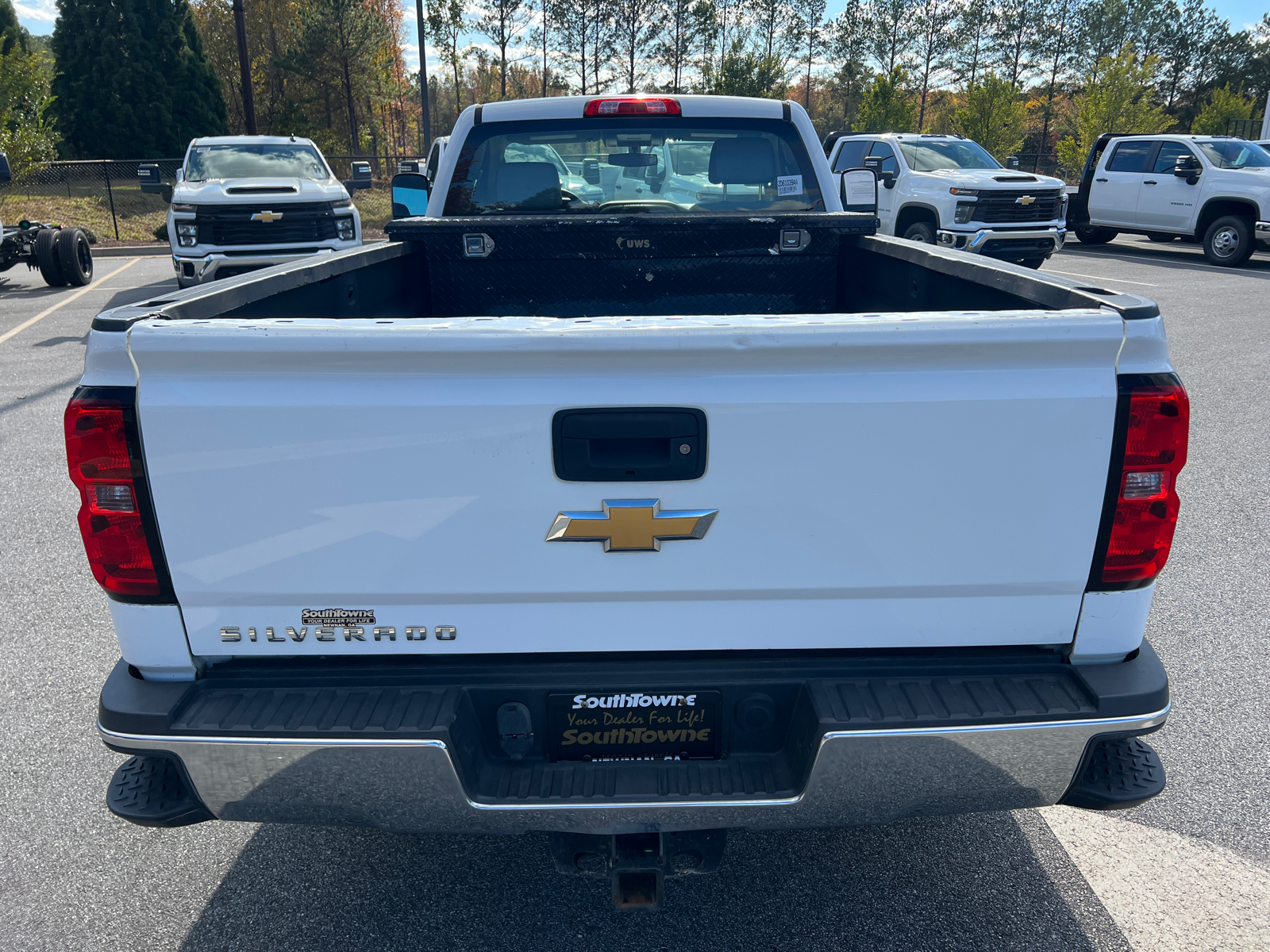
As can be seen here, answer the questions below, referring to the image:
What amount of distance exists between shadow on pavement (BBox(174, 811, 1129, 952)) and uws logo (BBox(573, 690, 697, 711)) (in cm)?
77

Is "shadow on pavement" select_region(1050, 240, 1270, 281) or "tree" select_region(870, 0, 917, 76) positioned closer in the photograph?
"shadow on pavement" select_region(1050, 240, 1270, 281)

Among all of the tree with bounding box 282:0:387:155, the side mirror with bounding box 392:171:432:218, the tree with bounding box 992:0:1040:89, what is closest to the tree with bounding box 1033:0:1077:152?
the tree with bounding box 992:0:1040:89

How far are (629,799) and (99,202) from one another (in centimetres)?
2828

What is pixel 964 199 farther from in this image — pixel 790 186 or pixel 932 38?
pixel 932 38

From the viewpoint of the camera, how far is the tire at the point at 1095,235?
19345mm

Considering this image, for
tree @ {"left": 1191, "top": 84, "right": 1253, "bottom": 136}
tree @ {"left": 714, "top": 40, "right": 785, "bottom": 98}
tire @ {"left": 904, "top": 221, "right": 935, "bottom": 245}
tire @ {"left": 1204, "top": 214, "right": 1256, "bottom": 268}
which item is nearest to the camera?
tire @ {"left": 904, "top": 221, "right": 935, "bottom": 245}

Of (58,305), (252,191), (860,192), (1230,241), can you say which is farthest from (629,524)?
(1230,241)

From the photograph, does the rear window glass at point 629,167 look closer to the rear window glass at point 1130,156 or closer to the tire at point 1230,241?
the tire at point 1230,241

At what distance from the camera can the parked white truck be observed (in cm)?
1226

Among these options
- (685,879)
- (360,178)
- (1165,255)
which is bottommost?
(685,879)

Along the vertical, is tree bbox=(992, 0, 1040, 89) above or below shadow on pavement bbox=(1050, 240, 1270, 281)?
above

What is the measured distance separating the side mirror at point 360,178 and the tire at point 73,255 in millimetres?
3973

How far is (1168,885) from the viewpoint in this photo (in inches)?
104

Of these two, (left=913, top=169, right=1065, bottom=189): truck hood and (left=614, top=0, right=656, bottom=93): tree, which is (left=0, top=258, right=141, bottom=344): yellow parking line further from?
(left=614, top=0, right=656, bottom=93): tree
